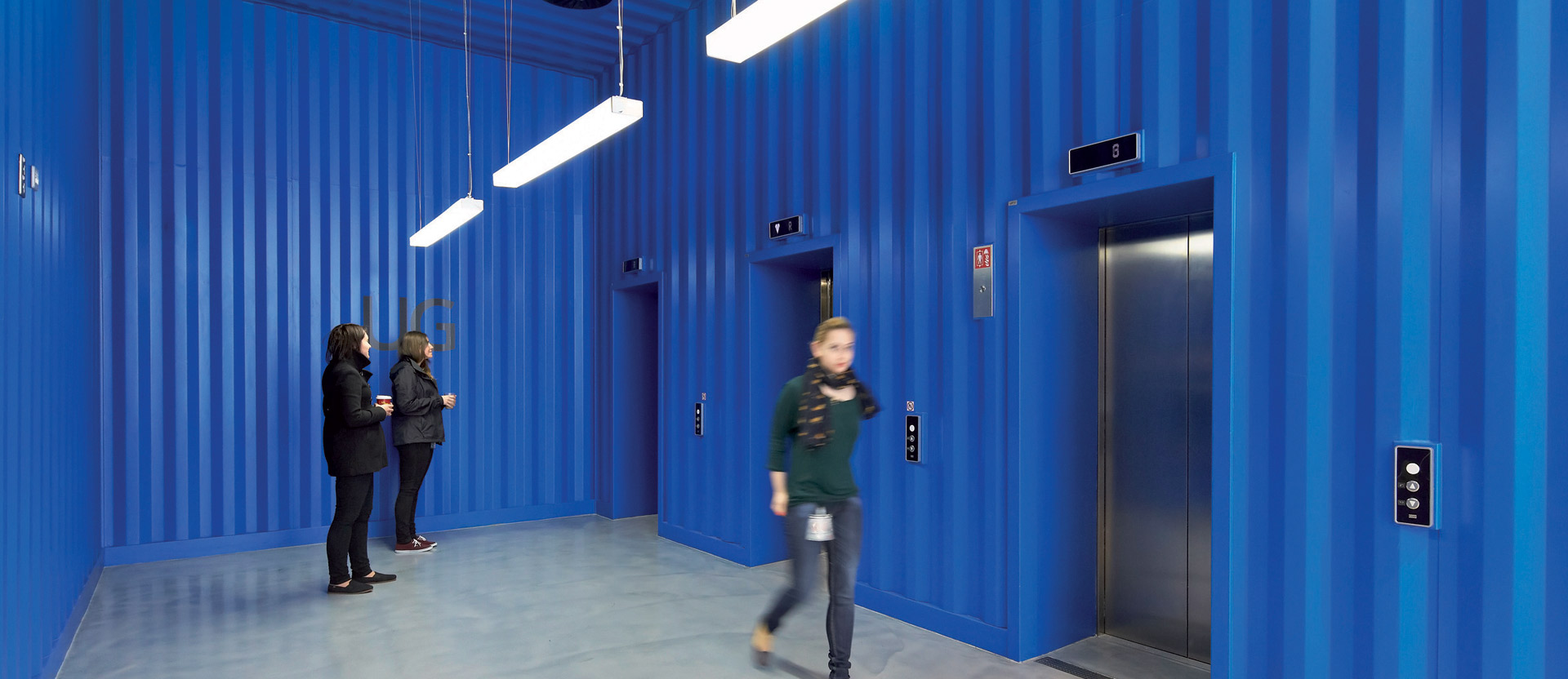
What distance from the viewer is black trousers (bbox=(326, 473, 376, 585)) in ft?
16.3

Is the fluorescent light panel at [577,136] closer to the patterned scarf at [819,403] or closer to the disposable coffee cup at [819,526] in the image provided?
the patterned scarf at [819,403]

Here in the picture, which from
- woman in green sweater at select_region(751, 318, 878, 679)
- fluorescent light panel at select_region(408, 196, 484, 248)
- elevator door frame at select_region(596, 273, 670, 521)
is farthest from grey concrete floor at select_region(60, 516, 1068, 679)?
fluorescent light panel at select_region(408, 196, 484, 248)

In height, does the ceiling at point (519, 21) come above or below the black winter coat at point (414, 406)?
above

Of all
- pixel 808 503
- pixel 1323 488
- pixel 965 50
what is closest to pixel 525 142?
pixel 965 50

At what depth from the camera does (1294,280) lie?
303cm

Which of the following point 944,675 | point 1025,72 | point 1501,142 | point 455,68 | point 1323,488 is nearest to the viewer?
point 1501,142

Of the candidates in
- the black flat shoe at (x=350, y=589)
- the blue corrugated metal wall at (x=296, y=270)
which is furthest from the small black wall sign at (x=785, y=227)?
the black flat shoe at (x=350, y=589)

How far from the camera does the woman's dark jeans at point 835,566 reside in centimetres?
Result: 331

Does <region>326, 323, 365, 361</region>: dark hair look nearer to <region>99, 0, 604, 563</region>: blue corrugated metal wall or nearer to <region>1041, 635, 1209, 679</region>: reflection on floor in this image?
<region>99, 0, 604, 563</region>: blue corrugated metal wall

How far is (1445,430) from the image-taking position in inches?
105

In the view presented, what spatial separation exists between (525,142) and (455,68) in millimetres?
846

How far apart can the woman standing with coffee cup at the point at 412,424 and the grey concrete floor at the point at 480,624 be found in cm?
28

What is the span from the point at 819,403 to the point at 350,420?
3106 mm

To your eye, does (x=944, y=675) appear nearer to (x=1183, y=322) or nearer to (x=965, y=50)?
(x=1183, y=322)
